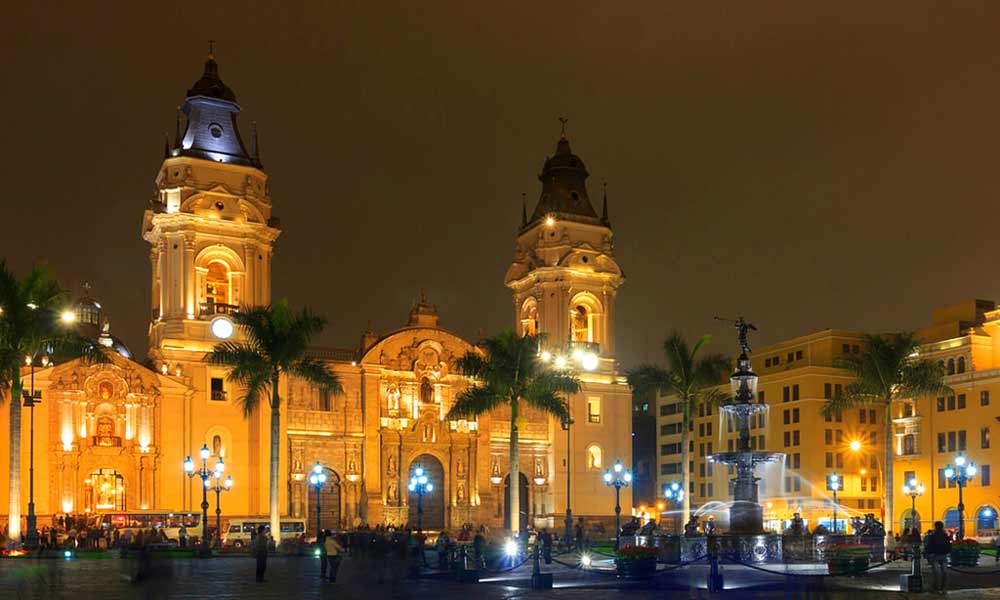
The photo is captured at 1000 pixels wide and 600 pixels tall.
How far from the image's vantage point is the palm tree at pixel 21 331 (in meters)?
47.2

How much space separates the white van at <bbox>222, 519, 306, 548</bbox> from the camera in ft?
200

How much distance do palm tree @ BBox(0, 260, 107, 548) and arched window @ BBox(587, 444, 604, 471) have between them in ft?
140

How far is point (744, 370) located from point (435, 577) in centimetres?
1432

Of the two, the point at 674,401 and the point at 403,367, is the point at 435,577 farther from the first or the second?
the point at 674,401

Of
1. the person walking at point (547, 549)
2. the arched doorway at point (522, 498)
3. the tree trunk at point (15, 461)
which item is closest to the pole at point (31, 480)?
the tree trunk at point (15, 461)

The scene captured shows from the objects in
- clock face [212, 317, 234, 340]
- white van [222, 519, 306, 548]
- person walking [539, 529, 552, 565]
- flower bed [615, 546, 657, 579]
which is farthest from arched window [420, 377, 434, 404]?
flower bed [615, 546, 657, 579]

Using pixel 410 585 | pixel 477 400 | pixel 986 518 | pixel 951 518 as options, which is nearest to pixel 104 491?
pixel 477 400

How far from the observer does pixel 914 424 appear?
8488 cm

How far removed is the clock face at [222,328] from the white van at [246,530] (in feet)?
41.1

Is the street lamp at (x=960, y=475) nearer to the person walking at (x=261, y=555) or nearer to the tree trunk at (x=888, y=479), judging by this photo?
the tree trunk at (x=888, y=479)

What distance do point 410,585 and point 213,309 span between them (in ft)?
142

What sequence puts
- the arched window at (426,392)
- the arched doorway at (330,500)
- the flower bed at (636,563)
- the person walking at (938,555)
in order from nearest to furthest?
1. the person walking at (938,555)
2. the flower bed at (636,563)
3. the arched doorway at (330,500)
4. the arched window at (426,392)

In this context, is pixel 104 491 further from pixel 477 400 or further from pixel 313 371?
pixel 477 400

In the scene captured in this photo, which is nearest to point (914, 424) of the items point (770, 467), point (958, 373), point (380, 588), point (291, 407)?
point (958, 373)
